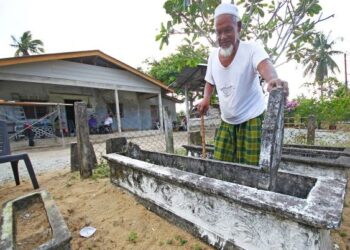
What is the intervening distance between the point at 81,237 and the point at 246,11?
5723mm

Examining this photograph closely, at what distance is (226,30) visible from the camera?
1748 mm

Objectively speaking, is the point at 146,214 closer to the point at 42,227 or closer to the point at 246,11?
the point at 42,227

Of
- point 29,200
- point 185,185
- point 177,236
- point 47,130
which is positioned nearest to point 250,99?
point 185,185

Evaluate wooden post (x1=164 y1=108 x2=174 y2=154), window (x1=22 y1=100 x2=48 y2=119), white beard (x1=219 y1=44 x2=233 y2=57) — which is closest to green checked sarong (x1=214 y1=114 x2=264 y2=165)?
white beard (x1=219 y1=44 x2=233 y2=57)

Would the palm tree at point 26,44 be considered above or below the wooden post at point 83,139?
above

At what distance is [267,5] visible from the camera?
5340mm

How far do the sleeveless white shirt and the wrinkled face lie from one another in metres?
0.09

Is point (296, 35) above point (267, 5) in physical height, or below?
below

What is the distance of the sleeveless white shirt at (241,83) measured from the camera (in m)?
1.73

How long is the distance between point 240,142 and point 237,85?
0.55 meters

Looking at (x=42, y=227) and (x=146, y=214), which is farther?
(x=146, y=214)

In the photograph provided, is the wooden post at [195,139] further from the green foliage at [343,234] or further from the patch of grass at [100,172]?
the green foliage at [343,234]

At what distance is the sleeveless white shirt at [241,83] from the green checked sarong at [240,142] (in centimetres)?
7

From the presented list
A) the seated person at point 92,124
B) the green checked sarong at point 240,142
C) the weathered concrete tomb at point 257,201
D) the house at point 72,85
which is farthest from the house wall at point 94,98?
the weathered concrete tomb at point 257,201
